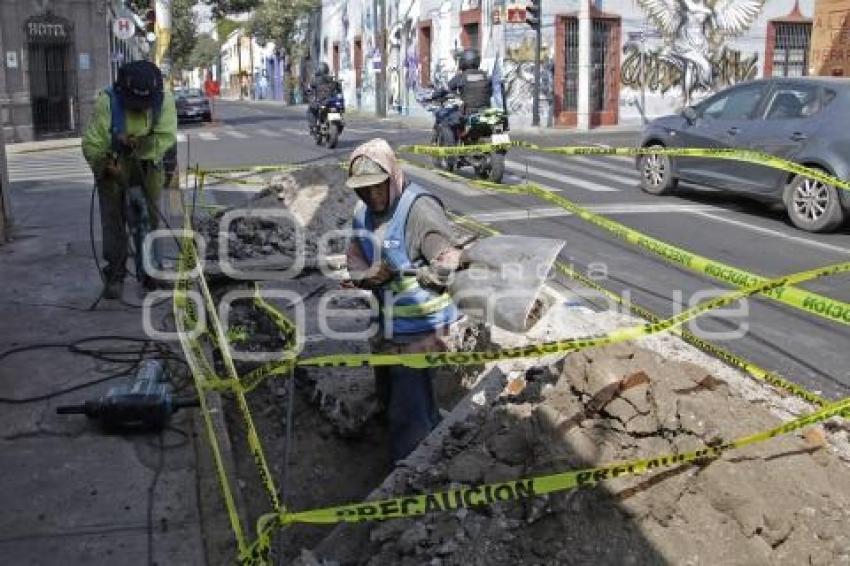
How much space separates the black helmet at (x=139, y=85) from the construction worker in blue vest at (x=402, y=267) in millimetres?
3026

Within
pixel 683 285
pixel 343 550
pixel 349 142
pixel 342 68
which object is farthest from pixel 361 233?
pixel 342 68

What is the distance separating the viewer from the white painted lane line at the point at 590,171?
1468 cm

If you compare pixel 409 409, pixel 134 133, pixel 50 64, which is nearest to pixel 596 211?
pixel 134 133

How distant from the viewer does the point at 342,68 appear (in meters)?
47.9

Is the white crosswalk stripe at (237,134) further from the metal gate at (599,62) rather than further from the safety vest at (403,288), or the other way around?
the safety vest at (403,288)

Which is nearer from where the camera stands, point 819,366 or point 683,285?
point 819,366

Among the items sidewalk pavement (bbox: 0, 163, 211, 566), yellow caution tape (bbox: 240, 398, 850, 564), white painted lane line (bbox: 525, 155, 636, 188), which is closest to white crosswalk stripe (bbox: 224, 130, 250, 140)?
white painted lane line (bbox: 525, 155, 636, 188)

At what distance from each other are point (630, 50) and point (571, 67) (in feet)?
6.33

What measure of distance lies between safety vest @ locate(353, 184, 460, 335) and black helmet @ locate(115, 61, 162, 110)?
3034 mm

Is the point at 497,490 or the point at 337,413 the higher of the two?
the point at 497,490

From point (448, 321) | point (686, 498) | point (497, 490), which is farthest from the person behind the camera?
point (448, 321)

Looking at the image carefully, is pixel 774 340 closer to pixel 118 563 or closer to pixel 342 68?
pixel 118 563

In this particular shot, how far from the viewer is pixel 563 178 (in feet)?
49.1

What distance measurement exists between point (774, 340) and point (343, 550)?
3.83m
